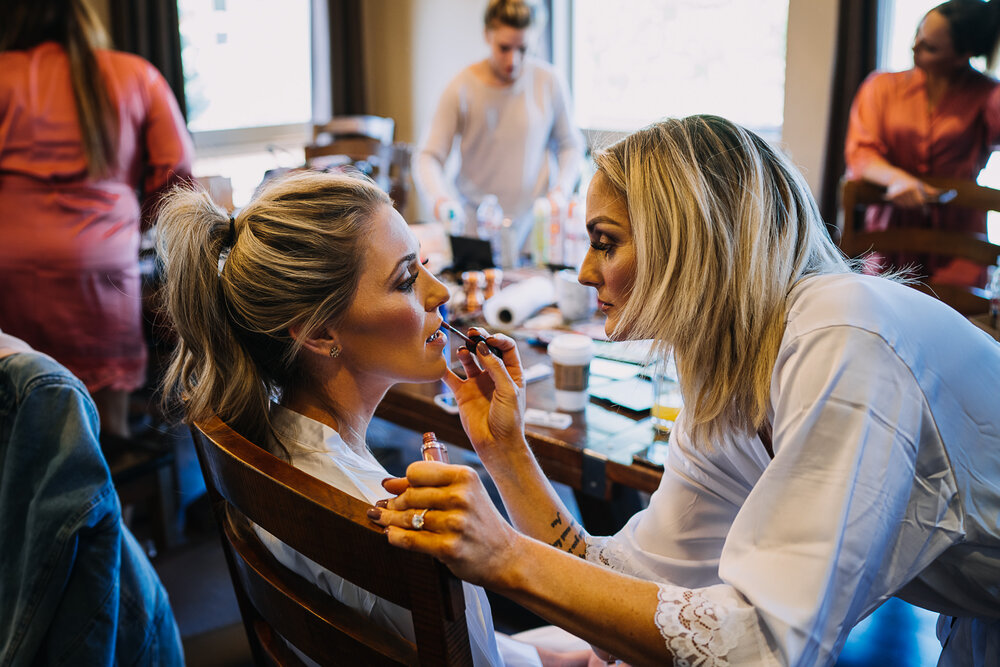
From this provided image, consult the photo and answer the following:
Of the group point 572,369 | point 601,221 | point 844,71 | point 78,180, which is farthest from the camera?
point 844,71

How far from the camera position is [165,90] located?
8.82 feet

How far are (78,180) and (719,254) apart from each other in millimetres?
2268

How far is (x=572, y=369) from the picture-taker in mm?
1679

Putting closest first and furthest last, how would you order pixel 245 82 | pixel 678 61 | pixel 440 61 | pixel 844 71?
1. pixel 844 71
2. pixel 678 61
3. pixel 245 82
4. pixel 440 61

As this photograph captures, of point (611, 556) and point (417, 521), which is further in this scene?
point (611, 556)

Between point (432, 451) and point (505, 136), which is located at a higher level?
point (505, 136)

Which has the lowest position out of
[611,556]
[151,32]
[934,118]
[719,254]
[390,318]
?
[611,556]

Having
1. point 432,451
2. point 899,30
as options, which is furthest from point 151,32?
point 432,451

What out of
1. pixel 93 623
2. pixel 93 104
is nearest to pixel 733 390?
pixel 93 623

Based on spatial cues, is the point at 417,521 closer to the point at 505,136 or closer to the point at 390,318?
the point at 390,318

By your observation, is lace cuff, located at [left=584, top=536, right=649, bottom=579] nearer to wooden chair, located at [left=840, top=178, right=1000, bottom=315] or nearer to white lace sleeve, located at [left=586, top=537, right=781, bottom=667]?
white lace sleeve, located at [left=586, top=537, right=781, bottom=667]

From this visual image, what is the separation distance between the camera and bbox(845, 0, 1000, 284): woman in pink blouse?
2.71 metres

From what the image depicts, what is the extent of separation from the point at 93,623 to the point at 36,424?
0.88 ft

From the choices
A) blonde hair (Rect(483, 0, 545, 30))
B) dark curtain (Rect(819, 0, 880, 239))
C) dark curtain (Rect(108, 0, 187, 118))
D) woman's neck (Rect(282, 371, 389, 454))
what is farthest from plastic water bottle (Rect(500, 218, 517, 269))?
dark curtain (Rect(108, 0, 187, 118))
